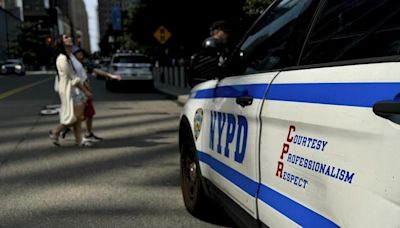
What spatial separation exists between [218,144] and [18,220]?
6.95ft

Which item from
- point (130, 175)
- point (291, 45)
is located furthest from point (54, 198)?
point (291, 45)

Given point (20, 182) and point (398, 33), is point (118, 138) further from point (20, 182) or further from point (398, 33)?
point (398, 33)

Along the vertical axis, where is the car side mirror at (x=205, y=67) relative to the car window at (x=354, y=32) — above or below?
below

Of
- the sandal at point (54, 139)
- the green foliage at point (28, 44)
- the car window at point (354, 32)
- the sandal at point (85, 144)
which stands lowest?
the sandal at point (85, 144)

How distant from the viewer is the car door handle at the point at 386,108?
74.4 inches

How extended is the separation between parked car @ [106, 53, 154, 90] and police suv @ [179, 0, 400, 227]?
20211mm

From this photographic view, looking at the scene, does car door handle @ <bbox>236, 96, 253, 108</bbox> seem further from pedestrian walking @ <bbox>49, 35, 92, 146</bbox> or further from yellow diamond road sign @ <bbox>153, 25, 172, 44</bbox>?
yellow diamond road sign @ <bbox>153, 25, 172, 44</bbox>

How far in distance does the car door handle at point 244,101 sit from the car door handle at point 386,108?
1.26 m

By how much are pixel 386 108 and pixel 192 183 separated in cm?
306

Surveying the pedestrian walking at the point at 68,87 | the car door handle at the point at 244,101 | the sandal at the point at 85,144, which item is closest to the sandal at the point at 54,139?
the pedestrian walking at the point at 68,87

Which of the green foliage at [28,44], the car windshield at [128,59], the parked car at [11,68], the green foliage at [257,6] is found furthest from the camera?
the green foliage at [28,44]

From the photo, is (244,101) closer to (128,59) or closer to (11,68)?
(128,59)

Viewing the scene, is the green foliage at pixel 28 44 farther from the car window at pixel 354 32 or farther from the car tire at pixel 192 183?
the car window at pixel 354 32

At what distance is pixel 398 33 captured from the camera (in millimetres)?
2225
